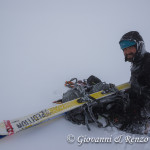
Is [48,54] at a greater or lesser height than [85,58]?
greater

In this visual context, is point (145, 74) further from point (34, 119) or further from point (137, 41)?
point (34, 119)

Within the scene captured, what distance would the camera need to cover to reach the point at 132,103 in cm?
348

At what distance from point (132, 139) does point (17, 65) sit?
5.41 metres

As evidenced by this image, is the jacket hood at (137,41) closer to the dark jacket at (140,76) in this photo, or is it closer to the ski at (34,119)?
the dark jacket at (140,76)

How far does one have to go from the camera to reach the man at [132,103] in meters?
3.11

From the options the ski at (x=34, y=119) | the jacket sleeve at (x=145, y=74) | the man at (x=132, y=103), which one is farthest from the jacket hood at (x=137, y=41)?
the ski at (x=34, y=119)

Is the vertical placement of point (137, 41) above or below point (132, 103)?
above

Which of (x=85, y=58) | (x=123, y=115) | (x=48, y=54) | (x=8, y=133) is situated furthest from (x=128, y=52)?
(x=48, y=54)

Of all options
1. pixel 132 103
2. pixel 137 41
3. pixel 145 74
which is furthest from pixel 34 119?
pixel 137 41

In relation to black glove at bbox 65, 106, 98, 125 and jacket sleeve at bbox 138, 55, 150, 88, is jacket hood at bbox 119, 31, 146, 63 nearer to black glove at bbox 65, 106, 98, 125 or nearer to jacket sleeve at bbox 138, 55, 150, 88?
jacket sleeve at bbox 138, 55, 150, 88

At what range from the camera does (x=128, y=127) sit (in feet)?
10.6

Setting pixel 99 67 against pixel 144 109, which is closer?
pixel 144 109

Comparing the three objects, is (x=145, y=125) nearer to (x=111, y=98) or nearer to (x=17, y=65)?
(x=111, y=98)

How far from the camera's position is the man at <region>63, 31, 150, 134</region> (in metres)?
3.11
